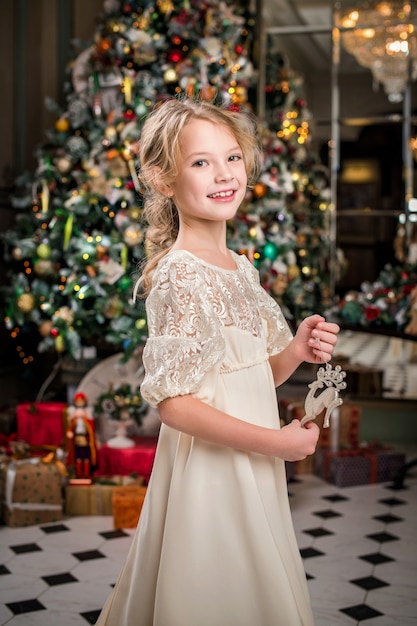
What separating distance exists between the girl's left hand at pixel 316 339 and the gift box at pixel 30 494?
2.61m

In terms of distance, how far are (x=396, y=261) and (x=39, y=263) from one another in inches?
131

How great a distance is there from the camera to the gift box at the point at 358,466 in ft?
16.6

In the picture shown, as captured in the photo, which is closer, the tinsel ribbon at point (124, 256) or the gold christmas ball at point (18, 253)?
the tinsel ribbon at point (124, 256)

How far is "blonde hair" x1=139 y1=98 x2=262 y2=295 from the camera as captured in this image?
190 cm

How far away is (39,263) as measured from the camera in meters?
5.35

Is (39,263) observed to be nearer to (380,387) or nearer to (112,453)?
(112,453)

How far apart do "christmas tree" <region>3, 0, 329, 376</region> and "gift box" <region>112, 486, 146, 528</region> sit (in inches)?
41.1

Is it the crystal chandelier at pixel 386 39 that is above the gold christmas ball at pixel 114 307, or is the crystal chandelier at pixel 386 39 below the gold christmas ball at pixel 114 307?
above

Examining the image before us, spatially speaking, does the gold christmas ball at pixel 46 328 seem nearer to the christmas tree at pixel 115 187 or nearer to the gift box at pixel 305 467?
the christmas tree at pixel 115 187

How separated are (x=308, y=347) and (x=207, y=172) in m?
0.50

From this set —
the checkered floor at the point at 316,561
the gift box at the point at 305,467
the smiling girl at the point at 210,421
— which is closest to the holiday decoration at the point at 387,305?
the gift box at the point at 305,467

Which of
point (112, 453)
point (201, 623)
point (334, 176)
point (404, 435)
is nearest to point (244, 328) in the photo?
point (201, 623)

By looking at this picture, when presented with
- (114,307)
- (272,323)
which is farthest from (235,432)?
(114,307)

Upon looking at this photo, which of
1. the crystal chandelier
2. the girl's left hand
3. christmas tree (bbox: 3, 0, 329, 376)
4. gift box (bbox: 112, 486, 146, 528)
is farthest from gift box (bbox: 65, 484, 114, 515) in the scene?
the crystal chandelier
